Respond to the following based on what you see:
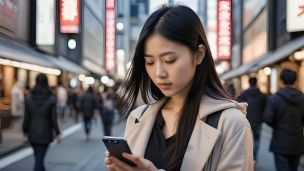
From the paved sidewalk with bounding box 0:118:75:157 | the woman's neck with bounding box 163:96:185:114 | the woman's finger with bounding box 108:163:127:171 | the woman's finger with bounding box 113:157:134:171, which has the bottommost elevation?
the paved sidewalk with bounding box 0:118:75:157

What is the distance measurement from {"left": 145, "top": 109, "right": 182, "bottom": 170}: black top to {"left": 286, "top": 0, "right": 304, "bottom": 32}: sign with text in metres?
10.4

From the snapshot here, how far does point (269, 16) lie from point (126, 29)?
150 feet

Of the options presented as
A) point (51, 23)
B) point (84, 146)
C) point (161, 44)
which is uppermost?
point (51, 23)

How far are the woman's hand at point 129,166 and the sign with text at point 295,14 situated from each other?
35.5ft

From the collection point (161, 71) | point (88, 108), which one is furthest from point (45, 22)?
point (161, 71)

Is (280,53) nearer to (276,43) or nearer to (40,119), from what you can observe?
(276,43)

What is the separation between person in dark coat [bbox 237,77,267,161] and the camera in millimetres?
7398

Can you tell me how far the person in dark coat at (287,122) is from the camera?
15.5 feet

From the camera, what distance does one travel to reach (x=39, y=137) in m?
5.70

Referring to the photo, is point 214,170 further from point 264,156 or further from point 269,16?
point 269,16

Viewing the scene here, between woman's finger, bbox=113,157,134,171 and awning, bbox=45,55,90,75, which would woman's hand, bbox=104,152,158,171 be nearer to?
woman's finger, bbox=113,157,134,171

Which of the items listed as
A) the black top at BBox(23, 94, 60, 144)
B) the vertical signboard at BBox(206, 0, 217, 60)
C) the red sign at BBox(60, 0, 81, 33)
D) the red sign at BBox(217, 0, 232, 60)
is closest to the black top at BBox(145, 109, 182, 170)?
the black top at BBox(23, 94, 60, 144)

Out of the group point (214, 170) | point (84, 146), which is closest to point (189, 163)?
point (214, 170)

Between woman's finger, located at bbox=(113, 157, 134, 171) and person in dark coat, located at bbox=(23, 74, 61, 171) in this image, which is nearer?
woman's finger, located at bbox=(113, 157, 134, 171)
